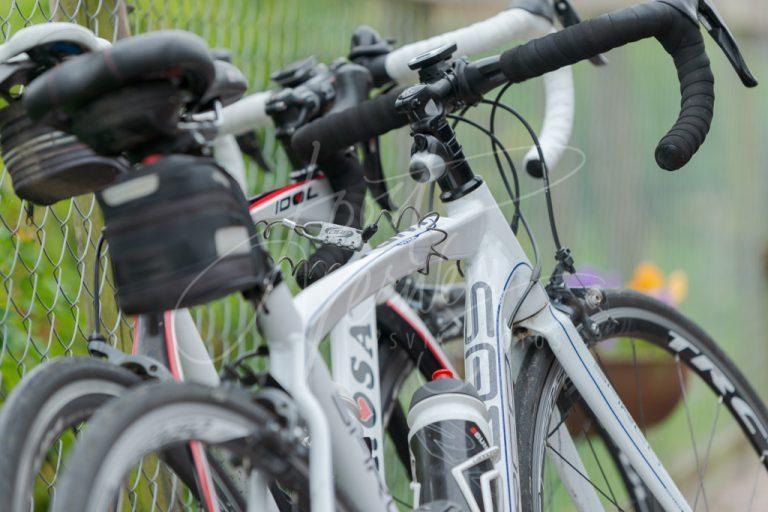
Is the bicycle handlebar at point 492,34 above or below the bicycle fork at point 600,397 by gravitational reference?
above

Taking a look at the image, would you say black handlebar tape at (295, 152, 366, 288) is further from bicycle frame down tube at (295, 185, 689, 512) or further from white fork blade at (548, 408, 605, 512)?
white fork blade at (548, 408, 605, 512)

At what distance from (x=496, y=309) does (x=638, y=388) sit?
475 millimetres

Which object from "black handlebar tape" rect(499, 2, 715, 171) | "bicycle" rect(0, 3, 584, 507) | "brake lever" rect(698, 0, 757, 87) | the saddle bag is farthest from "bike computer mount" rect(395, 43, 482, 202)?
the saddle bag

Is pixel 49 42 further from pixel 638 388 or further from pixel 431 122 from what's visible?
pixel 638 388

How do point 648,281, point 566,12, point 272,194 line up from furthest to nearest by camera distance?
point 648,281, point 566,12, point 272,194

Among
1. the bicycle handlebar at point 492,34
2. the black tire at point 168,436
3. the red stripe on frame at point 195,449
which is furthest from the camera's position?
the bicycle handlebar at point 492,34

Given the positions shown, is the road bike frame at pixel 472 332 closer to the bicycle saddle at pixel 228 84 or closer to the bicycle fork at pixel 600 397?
the bicycle fork at pixel 600 397

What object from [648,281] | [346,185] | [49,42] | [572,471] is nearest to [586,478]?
[572,471]

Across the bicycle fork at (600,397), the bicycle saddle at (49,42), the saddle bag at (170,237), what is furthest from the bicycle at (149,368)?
the bicycle fork at (600,397)

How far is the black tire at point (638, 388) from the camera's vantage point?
1.61 metres

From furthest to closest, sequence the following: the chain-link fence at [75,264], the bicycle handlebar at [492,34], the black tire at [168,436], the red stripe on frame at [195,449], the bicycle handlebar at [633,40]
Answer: the bicycle handlebar at [492,34] < the chain-link fence at [75,264] < the bicycle handlebar at [633,40] < the red stripe on frame at [195,449] < the black tire at [168,436]

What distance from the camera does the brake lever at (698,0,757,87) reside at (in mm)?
1518

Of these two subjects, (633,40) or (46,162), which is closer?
(46,162)

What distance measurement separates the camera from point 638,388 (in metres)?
1.92
